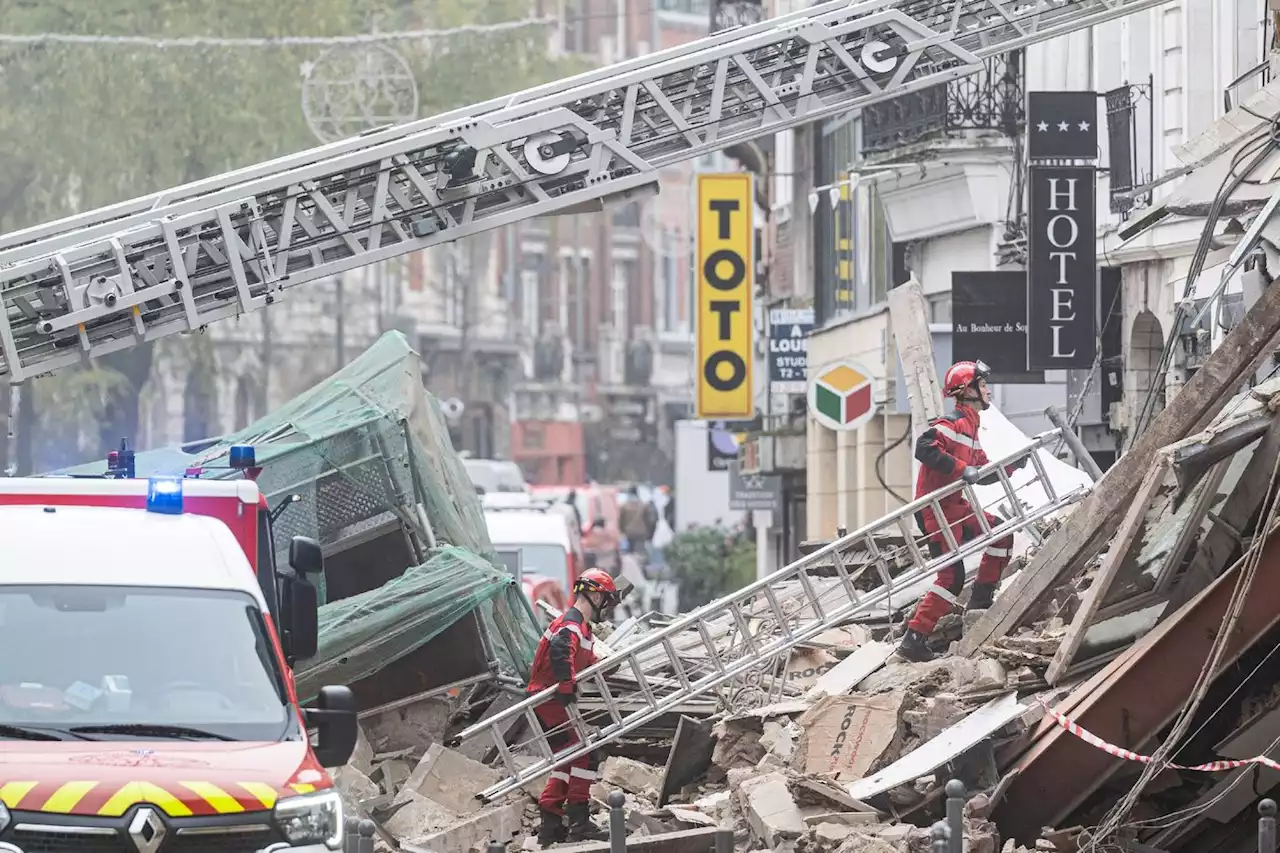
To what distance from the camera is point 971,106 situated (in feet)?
88.2

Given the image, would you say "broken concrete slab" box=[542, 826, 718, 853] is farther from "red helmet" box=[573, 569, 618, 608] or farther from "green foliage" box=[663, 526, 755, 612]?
"green foliage" box=[663, 526, 755, 612]

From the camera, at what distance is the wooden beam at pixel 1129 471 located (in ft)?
39.9

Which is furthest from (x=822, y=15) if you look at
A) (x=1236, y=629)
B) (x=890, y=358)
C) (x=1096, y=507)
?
(x=890, y=358)

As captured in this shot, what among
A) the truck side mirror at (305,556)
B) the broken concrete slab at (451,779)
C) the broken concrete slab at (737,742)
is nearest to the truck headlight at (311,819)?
the truck side mirror at (305,556)

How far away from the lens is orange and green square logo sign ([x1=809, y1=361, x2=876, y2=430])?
25.3 meters

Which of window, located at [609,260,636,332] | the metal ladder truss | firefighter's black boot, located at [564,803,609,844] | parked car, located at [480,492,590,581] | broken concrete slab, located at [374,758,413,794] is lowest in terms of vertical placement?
window, located at [609,260,636,332]

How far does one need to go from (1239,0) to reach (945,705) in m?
9.59

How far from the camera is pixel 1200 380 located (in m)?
12.4

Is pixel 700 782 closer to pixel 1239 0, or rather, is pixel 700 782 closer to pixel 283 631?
pixel 283 631

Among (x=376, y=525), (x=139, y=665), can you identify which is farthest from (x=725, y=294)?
(x=139, y=665)

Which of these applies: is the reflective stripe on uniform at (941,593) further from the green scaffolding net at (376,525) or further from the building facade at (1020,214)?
the green scaffolding net at (376,525)

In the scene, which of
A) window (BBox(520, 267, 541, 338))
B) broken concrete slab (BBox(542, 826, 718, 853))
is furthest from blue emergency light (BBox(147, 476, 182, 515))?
window (BBox(520, 267, 541, 338))

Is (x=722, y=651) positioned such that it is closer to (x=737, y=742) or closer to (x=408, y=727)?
(x=737, y=742)

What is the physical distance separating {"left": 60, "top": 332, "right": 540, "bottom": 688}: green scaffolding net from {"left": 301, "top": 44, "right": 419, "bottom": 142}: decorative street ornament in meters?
18.0
